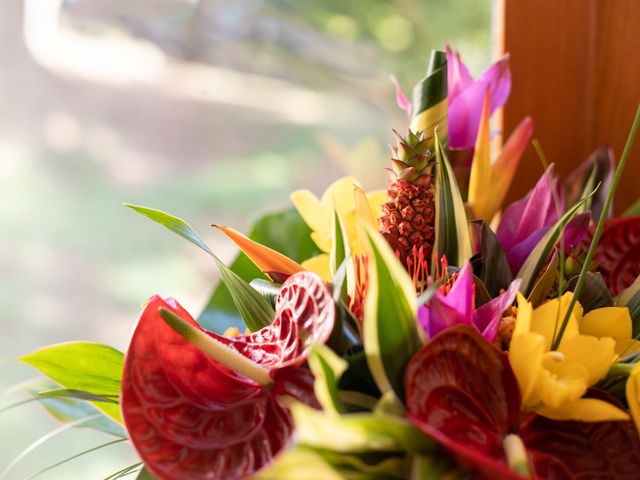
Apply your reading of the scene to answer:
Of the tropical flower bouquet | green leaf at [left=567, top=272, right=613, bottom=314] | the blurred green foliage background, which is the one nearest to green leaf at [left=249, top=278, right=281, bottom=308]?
the tropical flower bouquet

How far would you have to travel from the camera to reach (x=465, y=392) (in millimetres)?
404

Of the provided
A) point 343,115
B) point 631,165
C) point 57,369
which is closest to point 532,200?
point 631,165

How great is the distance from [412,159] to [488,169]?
12 cm

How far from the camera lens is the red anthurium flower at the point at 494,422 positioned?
39cm

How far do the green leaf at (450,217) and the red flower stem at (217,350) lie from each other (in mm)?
164

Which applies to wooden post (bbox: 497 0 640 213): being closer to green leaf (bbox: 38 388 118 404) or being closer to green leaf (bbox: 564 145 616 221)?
green leaf (bbox: 564 145 616 221)

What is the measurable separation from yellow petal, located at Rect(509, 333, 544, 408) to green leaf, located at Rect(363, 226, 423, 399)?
0.06 m

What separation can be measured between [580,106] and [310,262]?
1.35ft

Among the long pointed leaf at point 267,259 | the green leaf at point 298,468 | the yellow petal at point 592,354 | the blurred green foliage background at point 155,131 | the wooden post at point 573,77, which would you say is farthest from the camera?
the blurred green foliage background at point 155,131

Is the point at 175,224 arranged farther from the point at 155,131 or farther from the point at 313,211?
the point at 155,131

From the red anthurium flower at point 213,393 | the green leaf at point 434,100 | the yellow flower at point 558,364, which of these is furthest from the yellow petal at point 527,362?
the green leaf at point 434,100

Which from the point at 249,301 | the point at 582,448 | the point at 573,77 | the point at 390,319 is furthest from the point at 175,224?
the point at 573,77

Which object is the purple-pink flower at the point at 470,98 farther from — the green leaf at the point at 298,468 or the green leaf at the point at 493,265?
the green leaf at the point at 298,468

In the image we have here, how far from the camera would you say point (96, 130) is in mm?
922
